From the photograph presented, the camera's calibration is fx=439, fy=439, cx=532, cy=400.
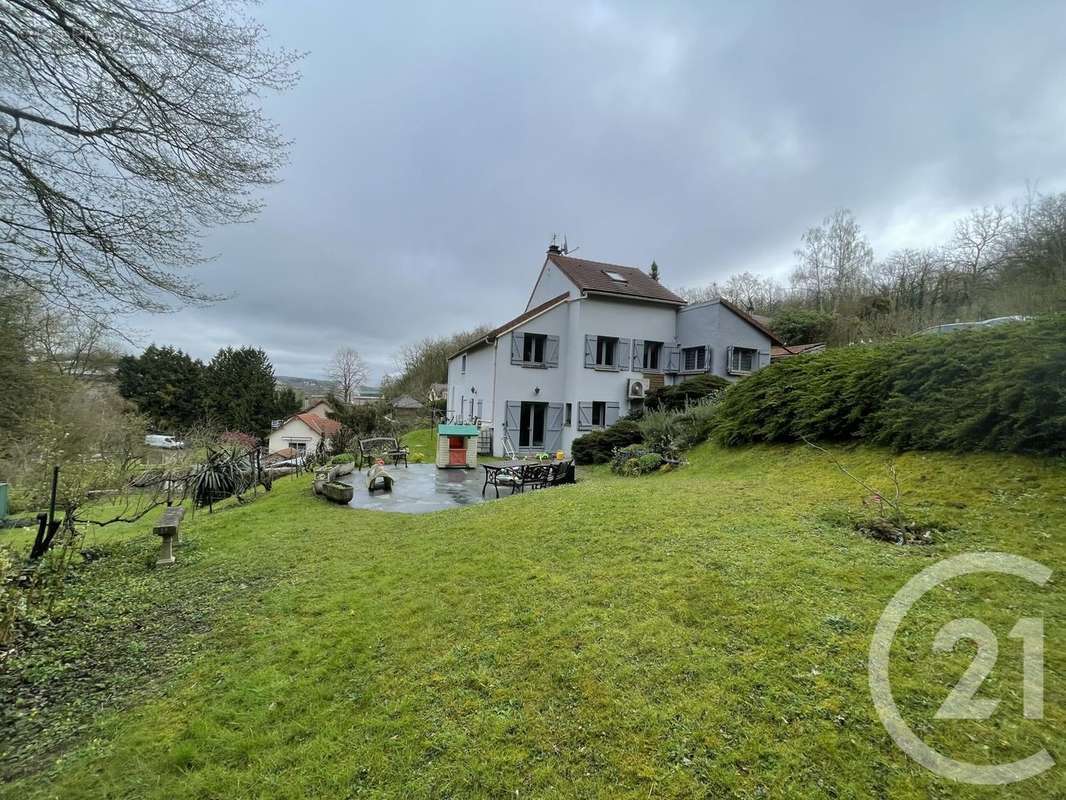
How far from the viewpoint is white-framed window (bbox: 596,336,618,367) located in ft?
60.6

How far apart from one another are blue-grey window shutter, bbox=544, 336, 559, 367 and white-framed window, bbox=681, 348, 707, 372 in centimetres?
598

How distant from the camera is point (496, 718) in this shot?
2.49 meters

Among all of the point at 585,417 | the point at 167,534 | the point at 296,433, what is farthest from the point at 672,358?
the point at 296,433

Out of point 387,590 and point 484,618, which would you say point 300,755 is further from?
point 387,590

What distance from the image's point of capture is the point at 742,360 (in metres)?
19.7

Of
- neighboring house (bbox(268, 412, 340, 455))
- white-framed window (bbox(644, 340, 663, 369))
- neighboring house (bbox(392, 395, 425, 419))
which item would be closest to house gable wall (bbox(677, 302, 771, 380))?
white-framed window (bbox(644, 340, 663, 369))

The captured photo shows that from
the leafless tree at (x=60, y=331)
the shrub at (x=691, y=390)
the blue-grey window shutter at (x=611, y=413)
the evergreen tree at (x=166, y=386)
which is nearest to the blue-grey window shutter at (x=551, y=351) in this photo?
the blue-grey window shutter at (x=611, y=413)

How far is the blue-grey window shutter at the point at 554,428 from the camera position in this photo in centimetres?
1848

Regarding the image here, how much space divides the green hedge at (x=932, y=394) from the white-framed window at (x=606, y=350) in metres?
9.26

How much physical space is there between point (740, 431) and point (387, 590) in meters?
8.03

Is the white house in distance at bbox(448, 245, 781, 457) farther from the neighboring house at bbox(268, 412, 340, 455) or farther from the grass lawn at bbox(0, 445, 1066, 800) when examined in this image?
the neighboring house at bbox(268, 412, 340, 455)

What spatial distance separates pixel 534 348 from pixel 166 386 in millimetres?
35850

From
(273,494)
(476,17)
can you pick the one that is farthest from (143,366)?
(476,17)

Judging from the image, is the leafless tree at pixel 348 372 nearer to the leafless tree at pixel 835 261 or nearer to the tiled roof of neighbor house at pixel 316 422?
the tiled roof of neighbor house at pixel 316 422
